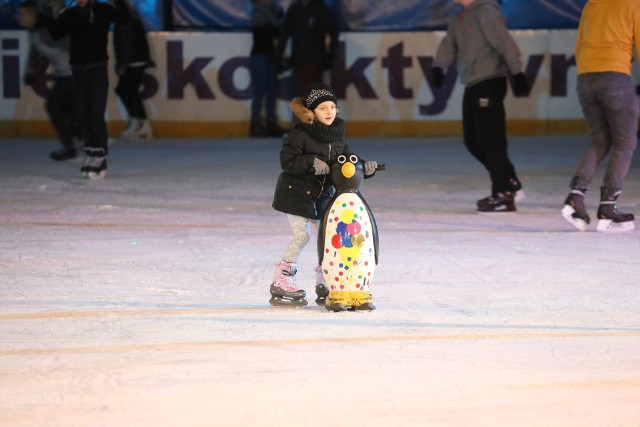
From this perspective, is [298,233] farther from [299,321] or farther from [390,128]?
[390,128]

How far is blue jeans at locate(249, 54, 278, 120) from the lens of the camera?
1589 centimetres

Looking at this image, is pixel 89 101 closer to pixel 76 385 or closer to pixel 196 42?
pixel 196 42

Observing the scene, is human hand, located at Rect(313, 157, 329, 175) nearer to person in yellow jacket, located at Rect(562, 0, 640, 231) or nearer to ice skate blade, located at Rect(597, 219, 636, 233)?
person in yellow jacket, located at Rect(562, 0, 640, 231)

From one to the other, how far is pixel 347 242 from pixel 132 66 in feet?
Result: 34.3

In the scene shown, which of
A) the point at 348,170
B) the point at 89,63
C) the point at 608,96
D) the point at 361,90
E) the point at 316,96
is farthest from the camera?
the point at 361,90

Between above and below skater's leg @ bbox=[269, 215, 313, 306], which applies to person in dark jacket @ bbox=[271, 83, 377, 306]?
→ above

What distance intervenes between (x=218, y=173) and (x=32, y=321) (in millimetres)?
6531

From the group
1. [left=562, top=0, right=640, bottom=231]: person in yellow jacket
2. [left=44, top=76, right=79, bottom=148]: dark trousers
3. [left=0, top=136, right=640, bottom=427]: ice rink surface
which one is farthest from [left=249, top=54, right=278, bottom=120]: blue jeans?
[left=562, top=0, right=640, bottom=231]: person in yellow jacket

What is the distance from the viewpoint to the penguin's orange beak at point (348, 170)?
546 cm

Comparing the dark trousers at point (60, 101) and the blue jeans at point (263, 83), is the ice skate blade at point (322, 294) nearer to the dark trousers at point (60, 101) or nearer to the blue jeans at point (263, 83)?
the dark trousers at point (60, 101)

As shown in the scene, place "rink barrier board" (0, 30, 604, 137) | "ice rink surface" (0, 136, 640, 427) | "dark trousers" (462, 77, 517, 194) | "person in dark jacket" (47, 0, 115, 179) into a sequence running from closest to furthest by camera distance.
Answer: "ice rink surface" (0, 136, 640, 427) → "dark trousers" (462, 77, 517, 194) → "person in dark jacket" (47, 0, 115, 179) → "rink barrier board" (0, 30, 604, 137)

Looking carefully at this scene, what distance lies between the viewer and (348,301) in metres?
5.48

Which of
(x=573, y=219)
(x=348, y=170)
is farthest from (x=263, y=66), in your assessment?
(x=348, y=170)

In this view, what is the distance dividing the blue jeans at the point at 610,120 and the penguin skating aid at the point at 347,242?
113 inches
